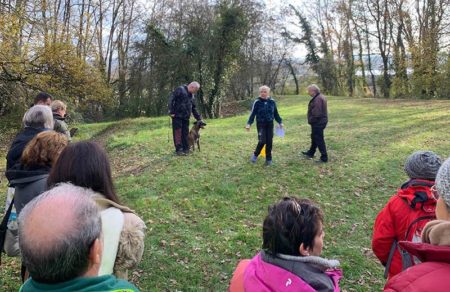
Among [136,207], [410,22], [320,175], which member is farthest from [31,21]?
[410,22]

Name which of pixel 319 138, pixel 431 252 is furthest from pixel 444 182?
pixel 319 138

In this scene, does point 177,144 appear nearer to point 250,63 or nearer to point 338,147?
point 338,147

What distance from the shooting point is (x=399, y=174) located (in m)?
9.65

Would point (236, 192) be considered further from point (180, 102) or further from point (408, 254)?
point (408, 254)

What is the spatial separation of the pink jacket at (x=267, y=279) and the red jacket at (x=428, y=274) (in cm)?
67

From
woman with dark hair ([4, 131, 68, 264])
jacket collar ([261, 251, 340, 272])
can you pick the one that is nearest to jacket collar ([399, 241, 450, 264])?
jacket collar ([261, 251, 340, 272])

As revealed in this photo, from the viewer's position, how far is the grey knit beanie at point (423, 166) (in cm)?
331

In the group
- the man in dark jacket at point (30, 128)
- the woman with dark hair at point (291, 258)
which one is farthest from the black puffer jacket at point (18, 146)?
the woman with dark hair at point (291, 258)

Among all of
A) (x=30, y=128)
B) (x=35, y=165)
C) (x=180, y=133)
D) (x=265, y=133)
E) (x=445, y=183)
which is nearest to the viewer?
(x=445, y=183)

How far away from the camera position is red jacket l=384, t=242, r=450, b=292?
1.54 m

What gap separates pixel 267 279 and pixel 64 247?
1204 mm

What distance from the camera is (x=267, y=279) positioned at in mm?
2299

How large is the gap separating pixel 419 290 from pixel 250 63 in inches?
1381

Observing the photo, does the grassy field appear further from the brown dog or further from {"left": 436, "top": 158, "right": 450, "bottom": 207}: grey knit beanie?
→ {"left": 436, "top": 158, "right": 450, "bottom": 207}: grey knit beanie
